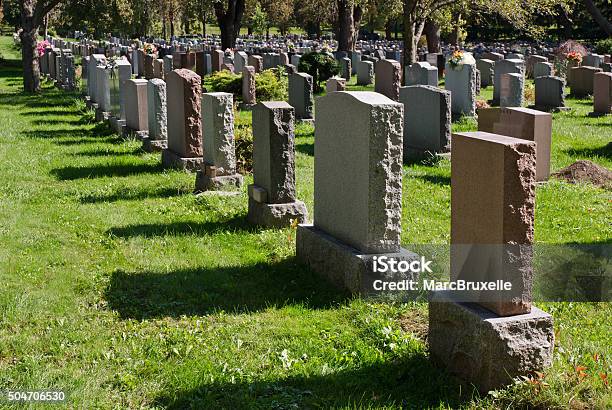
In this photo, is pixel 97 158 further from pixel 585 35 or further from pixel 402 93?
pixel 585 35

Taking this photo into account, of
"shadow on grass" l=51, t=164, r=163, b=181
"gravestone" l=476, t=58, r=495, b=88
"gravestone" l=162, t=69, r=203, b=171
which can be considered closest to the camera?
"gravestone" l=162, t=69, r=203, b=171

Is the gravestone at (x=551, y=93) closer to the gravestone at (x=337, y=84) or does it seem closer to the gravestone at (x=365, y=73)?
the gravestone at (x=337, y=84)

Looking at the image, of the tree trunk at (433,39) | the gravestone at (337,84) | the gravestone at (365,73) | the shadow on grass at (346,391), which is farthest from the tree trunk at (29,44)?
the shadow on grass at (346,391)

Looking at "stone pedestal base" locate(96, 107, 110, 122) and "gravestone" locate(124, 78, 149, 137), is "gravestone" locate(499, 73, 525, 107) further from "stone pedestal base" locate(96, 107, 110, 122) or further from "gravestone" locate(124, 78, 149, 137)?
"stone pedestal base" locate(96, 107, 110, 122)

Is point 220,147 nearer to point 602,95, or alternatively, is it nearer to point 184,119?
point 184,119

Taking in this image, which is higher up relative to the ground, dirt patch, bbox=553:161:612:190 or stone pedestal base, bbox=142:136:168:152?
stone pedestal base, bbox=142:136:168:152

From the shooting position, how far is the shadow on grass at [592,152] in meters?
14.8

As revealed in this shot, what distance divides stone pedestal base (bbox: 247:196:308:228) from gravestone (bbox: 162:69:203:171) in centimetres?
352

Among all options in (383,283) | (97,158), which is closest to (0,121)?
(97,158)

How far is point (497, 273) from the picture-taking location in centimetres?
509

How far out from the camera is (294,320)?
6355 mm

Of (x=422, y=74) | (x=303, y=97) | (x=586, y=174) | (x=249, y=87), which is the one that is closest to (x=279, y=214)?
(x=586, y=174)

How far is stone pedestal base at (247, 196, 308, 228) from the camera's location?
29.6ft

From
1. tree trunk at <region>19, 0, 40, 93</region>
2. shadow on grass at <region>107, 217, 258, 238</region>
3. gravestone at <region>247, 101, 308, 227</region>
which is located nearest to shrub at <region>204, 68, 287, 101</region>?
tree trunk at <region>19, 0, 40, 93</region>
